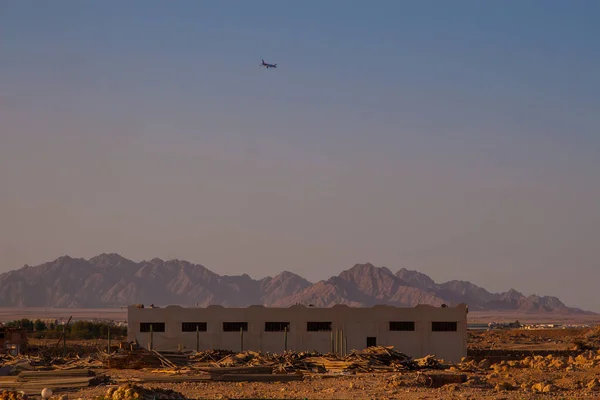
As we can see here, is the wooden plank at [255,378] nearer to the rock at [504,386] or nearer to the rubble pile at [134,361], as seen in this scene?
the rubble pile at [134,361]

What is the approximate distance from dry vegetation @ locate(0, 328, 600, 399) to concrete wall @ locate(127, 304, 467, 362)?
971 cm

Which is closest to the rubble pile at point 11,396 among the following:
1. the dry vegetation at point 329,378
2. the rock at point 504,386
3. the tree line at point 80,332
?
the dry vegetation at point 329,378

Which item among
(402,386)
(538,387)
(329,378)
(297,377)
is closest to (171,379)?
(297,377)

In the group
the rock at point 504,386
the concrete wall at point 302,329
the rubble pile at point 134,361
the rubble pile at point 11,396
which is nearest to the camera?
the rubble pile at point 11,396

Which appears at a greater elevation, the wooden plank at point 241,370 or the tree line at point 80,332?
the tree line at point 80,332

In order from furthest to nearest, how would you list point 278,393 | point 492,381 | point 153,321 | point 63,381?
1. point 153,321
2. point 492,381
3. point 63,381
4. point 278,393

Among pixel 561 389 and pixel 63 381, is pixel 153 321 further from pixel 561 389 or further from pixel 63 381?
pixel 561 389

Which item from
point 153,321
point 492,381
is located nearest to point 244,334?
point 153,321

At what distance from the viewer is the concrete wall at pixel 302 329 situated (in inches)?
2135

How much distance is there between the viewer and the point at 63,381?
A: 32375 mm

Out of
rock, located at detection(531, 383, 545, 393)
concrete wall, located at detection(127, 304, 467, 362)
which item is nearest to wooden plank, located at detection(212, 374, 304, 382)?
rock, located at detection(531, 383, 545, 393)

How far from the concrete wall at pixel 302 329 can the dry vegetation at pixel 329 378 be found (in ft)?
31.9

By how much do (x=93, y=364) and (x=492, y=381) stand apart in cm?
1686

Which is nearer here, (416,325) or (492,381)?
(492,381)
